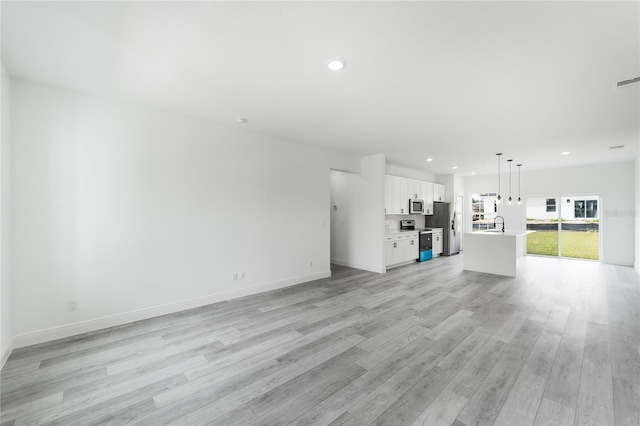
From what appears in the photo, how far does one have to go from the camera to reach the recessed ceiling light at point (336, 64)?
7.82 ft

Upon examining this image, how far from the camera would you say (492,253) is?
6266mm

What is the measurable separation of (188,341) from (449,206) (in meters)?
8.62

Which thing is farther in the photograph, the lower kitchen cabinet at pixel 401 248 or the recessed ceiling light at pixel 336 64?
the lower kitchen cabinet at pixel 401 248

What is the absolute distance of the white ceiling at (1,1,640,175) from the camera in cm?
185

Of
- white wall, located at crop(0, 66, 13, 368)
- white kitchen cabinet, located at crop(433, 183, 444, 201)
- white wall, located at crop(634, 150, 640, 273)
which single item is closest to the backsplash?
white kitchen cabinet, located at crop(433, 183, 444, 201)

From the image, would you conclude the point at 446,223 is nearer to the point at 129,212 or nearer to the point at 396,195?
the point at 396,195

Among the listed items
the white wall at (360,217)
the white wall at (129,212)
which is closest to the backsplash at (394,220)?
the white wall at (360,217)

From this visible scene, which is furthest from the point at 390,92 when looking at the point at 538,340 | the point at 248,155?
the point at 538,340

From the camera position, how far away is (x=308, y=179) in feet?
17.9

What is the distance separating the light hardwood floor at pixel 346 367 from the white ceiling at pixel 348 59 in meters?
2.78

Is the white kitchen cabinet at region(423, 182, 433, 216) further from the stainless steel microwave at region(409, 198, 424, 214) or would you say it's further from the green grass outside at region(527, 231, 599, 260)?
the green grass outside at region(527, 231, 599, 260)

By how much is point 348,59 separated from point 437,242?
24.9ft

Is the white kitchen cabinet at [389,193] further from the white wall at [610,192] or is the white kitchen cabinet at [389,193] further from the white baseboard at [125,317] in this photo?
the white wall at [610,192]

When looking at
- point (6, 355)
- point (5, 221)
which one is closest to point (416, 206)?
point (5, 221)
